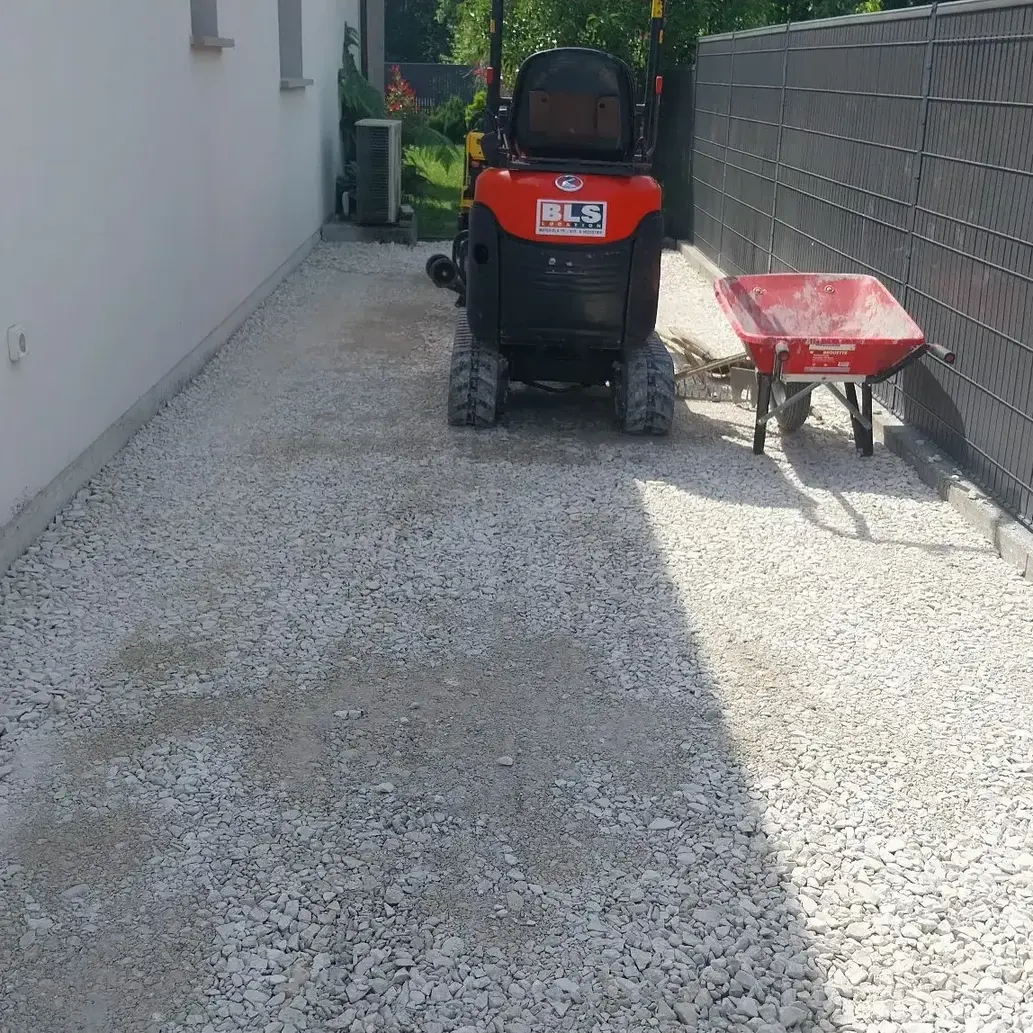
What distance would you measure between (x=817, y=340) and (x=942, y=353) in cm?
56

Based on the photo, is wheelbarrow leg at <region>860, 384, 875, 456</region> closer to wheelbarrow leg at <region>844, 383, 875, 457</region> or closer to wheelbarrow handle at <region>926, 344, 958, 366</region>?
wheelbarrow leg at <region>844, 383, 875, 457</region>

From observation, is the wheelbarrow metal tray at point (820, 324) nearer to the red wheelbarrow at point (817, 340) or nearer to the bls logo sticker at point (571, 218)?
the red wheelbarrow at point (817, 340)

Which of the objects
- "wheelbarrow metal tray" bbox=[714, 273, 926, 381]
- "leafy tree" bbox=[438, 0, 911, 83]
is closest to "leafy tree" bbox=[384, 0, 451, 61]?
"leafy tree" bbox=[438, 0, 911, 83]

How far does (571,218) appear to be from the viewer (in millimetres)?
5984

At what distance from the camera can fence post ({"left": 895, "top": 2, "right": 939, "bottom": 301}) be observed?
6184mm

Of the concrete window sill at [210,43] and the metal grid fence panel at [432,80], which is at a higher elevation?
the metal grid fence panel at [432,80]

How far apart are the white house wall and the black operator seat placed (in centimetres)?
199

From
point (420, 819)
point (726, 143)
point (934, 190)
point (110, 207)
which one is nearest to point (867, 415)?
point (934, 190)

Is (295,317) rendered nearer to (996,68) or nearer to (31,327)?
(31,327)

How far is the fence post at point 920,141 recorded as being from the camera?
243 inches

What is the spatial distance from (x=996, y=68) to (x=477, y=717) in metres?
3.82

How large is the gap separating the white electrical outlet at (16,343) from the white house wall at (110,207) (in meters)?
0.03

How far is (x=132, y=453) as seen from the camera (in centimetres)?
602

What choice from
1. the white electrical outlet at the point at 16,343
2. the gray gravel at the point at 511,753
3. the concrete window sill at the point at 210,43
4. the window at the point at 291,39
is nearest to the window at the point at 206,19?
the concrete window sill at the point at 210,43
